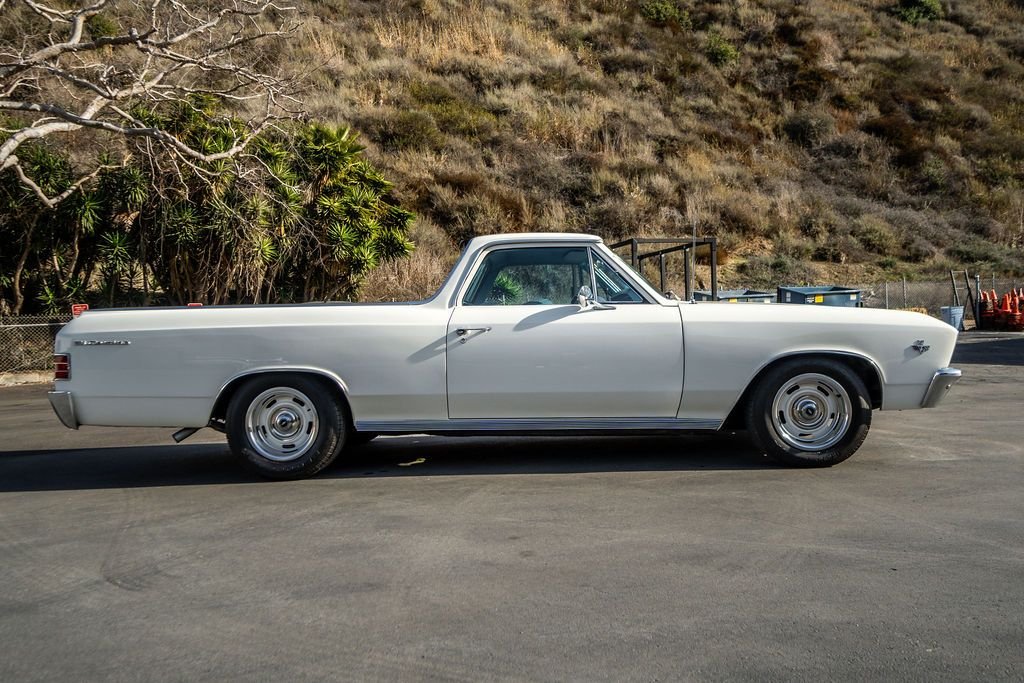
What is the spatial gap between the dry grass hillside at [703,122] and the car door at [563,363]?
14.7 m

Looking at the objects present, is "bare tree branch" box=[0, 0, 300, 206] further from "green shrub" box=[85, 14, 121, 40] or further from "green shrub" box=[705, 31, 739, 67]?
"green shrub" box=[705, 31, 739, 67]

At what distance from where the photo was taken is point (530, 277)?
22.4ft

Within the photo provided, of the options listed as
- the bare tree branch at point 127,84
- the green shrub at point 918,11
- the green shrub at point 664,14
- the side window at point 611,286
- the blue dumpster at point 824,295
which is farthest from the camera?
the green shrub at point 918,11

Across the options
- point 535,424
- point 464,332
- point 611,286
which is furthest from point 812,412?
point 464,332

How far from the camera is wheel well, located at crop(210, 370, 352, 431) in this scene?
6.45 m

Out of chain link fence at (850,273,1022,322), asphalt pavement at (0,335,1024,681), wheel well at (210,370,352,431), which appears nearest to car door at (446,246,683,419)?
asphalt pavement at (0,335,1024,681)

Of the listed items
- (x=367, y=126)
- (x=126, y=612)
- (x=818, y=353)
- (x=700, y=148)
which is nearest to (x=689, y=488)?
(x=818, y=353)

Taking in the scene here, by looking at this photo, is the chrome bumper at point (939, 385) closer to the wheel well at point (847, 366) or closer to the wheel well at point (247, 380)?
the wheel well at point (847, 366)

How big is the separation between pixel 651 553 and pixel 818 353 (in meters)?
2.59

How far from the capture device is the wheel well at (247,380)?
254 inches

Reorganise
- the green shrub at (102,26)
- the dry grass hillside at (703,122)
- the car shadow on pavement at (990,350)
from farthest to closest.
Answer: the dry grass hillside at (703,122) → the green shrub at (102,26) → the car shadow on pavement at (990,350)

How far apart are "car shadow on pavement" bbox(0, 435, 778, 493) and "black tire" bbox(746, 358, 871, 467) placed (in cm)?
26

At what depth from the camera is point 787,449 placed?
21.2 feet

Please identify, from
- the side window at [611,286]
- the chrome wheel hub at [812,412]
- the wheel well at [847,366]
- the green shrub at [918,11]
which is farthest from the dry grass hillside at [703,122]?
the chrome wheel hub at [812,412]
